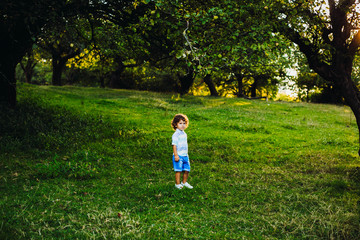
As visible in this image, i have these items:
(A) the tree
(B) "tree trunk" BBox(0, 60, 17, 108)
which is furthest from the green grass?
(A) the tree

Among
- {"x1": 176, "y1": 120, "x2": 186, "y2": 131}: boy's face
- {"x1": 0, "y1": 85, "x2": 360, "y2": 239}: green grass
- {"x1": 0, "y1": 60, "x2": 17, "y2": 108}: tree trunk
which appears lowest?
{"x1": 0, "y1": 85, "x2": 360, "y2": 239}: green grass

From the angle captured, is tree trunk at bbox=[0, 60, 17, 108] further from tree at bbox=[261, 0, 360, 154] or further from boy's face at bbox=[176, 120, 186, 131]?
tree at bbox=[261, 0, 360, 154]

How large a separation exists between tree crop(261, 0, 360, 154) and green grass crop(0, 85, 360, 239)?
132 inches

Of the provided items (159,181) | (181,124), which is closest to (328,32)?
(181,124)

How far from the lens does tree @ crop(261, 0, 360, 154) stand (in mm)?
9625

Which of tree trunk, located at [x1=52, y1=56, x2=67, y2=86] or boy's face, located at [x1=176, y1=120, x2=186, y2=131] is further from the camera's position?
tree trunk, located at [x1=52, y1=56, x2=67, y2=86]

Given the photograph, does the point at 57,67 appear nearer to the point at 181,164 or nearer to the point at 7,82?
the point at 7,82

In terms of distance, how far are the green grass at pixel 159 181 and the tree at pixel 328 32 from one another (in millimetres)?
3342

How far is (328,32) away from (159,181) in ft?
27.8

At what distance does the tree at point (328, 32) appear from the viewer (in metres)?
9.62

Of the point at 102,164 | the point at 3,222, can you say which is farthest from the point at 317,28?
the point at 3,222

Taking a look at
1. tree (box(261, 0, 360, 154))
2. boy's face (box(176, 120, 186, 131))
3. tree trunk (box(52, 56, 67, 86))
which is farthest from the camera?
tree trunk (box(52, 56, 67, 86))

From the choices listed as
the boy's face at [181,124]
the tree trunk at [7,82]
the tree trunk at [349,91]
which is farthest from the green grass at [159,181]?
the tree trunk at [349,91]

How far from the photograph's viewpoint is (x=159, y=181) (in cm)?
804
